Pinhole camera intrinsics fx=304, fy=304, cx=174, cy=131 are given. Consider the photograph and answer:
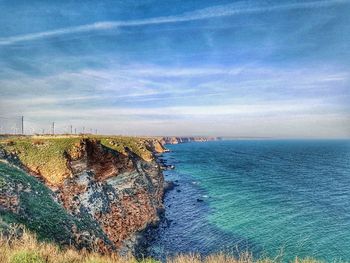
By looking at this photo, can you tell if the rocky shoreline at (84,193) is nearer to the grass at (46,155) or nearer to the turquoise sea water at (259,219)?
the grass at (46,155)

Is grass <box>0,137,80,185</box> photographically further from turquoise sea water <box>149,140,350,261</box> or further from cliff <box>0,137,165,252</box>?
turquoise sea water <box>149,140,350,261</box>

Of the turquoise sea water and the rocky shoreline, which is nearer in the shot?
the rocky shoreline

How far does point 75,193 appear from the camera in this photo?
30.9m

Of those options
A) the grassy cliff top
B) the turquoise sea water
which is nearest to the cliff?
the grassy cliff top

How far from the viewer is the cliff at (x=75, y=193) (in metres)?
21.6

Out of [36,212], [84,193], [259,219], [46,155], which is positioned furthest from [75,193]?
[259,219]

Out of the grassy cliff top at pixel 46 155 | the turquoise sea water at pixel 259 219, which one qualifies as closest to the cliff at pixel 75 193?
the grassy cliff top at pixel 46 155

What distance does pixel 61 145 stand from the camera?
114 feet

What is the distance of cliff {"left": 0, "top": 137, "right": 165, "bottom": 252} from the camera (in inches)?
851

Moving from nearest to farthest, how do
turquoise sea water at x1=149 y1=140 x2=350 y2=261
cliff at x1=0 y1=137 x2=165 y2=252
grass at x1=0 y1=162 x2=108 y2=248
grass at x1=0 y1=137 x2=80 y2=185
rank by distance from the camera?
1. grass at x1=0 y1=162 x2=108 y2=248
2. cliff at x1=0 y1=137 x2=165 y2=252
3. grass at x1=0 y1=137 x2=80 y2=185
4. turquoise sea water at x1=149 y1=140 x2=350 y2=261

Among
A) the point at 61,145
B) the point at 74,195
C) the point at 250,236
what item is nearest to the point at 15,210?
the point at 74,195

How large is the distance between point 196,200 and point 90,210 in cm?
3625

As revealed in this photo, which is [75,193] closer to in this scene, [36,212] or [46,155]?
[46,155]

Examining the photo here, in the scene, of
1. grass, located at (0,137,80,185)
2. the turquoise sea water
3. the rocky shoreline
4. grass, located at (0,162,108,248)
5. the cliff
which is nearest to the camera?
grass, located at (0,162,108,248)
